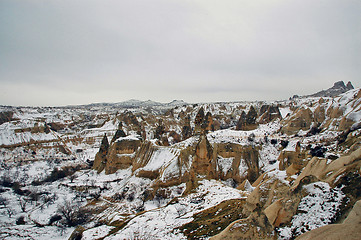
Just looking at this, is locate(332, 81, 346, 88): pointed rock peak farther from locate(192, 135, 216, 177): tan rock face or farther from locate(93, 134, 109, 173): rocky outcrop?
locate(93, 134, 109, 173): rocky outcrop

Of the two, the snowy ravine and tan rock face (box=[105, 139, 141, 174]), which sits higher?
the snowy ravine

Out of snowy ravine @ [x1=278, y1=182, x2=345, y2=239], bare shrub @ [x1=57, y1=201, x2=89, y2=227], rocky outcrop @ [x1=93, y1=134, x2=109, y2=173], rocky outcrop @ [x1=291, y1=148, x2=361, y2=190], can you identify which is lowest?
bare shrub @ [x1=57, y1=201, x2=89, y2=227]

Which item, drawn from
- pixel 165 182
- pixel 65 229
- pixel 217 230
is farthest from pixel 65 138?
pixel 217 230

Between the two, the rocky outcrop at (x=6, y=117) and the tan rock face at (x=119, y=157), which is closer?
the tan rock face at (x=119, y=157)

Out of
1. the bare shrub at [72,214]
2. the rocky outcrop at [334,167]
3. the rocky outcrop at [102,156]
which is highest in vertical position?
the rocky outcrop at [334,167]

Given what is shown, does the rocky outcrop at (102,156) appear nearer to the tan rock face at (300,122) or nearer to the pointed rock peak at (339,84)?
the tan rock face at (300,122)

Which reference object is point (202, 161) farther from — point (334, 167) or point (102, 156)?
point (102, 156)

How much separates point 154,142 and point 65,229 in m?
17.3

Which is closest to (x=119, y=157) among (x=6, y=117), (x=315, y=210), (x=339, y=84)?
(x=315, y=210)

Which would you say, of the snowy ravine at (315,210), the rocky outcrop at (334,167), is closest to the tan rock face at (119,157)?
the rocky outcrop at (334,167)

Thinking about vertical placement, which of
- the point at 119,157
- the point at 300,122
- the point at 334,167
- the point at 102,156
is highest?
the point at 334,167

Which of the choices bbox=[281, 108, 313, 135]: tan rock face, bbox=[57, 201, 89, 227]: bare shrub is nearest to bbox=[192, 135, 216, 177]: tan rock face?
bbox=[57, 201, 89, 227]: bare shrub

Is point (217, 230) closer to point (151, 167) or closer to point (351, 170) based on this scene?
point (351, 170)

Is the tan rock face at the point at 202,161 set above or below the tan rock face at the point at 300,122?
below
